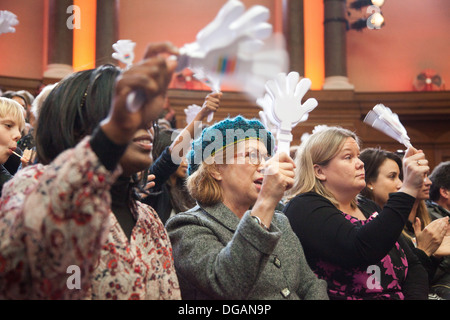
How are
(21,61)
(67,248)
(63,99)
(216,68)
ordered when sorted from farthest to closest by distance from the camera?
(21,61) → (63,99) → (216,68) → (67,248)

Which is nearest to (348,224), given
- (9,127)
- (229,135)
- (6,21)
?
(229,135)

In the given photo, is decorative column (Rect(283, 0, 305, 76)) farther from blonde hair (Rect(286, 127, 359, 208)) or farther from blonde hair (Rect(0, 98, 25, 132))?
blonde hair (Rect(0, 98, 25, 132))

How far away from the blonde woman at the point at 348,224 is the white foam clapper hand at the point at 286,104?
20.3 inches

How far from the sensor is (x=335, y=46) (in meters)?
6.09

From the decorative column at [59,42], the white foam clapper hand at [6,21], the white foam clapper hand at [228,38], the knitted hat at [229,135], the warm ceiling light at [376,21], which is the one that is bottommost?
the knitted hat at [229,135]

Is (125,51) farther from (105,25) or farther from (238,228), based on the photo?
(105,25)

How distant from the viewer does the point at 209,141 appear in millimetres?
1780

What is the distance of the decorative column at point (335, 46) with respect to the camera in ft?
19.9

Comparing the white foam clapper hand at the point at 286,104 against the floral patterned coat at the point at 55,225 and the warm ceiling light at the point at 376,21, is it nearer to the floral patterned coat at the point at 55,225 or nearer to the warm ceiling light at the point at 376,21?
the floral patterned coat at the point at 55,225

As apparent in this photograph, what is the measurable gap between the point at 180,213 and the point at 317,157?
700 mm

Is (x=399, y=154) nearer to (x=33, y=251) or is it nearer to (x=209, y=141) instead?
(x=209, y=141)

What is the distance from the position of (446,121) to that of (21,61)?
16.7 feet

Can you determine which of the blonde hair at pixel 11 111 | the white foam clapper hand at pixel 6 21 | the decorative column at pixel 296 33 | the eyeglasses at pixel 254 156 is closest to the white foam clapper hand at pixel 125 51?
the eyeglasses at pixel 254 156
